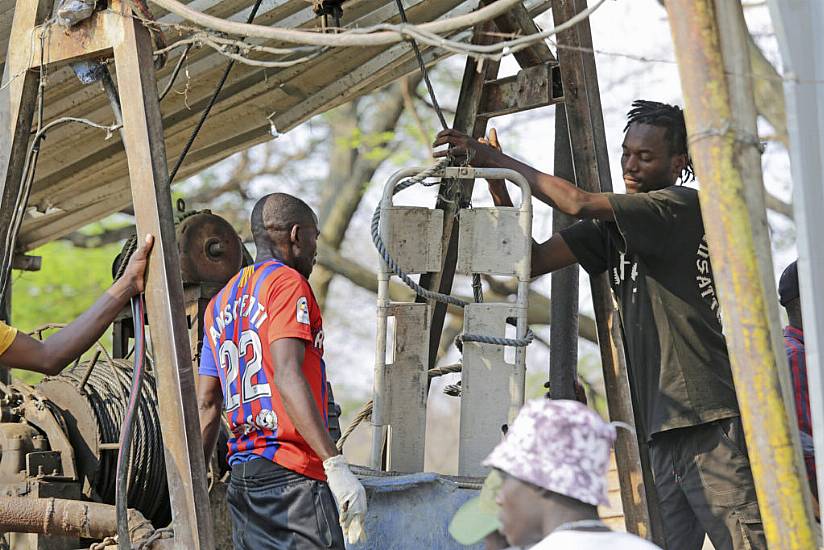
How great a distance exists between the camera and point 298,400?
4211 mm

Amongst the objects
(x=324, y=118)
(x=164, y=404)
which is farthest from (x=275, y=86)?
(x=324, y=118)

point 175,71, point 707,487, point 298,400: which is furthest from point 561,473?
point 175,71

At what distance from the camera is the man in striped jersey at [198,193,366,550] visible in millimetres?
4227

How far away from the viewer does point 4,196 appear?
4902 millimetres

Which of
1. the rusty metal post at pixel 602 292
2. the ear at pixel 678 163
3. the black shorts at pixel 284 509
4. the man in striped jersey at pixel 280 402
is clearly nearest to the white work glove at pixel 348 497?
the man in striped jersey at pixel 280 402

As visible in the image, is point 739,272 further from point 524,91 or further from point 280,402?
point 524,91

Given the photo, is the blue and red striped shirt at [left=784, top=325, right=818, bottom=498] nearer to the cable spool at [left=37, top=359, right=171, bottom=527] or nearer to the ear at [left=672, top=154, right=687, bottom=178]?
the ear at [left=672, top=154, right=687, bottom=178]

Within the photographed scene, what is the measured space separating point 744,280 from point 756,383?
255 mm

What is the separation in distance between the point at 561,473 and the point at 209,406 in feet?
8.80

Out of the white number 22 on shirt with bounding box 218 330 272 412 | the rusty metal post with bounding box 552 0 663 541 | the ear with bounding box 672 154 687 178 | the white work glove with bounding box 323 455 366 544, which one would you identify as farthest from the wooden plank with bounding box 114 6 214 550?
the ear with bounding box 672 154 687 178

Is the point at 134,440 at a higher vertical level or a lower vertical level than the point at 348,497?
higher

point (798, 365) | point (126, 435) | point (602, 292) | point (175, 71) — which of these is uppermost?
point (175, 71)

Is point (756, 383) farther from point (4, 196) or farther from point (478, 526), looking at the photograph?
point (4, 196)

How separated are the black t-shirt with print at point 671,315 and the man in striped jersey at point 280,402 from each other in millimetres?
1321
